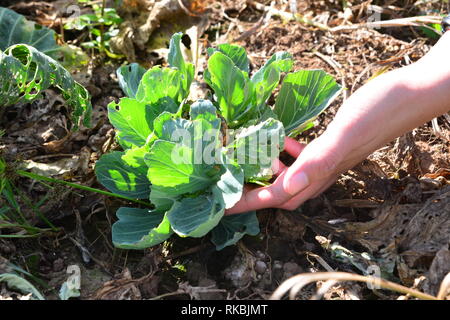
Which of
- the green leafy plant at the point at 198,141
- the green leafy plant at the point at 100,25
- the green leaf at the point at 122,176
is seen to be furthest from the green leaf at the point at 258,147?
the green leafy plant at the point at 100,25

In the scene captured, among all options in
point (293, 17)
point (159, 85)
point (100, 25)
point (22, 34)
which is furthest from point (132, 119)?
point (293, 17)

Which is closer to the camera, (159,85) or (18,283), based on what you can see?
(18,283)

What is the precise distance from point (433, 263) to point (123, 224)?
100 cm

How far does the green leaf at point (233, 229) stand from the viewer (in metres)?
1.88

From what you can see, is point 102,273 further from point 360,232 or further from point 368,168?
point 368,168

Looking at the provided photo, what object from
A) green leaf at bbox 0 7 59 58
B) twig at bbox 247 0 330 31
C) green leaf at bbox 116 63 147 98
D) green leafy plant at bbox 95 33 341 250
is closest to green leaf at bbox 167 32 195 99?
green leafy plant at bbox 95 33 341 250

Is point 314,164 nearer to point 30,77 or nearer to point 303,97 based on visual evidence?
point 303,97

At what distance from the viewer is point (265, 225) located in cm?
207

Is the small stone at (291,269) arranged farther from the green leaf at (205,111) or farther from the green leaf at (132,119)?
the green leaf at (132,119)

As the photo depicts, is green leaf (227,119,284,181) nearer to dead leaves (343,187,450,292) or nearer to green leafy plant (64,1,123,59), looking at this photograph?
dead leaves (343,187,450,292)

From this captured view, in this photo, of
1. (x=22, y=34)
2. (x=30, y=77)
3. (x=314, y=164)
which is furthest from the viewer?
(x=22, y=34)

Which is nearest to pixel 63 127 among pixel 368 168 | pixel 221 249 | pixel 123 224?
pixel 123 224

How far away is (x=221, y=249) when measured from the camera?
1982 mm

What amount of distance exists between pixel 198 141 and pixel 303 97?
53 centimetres
